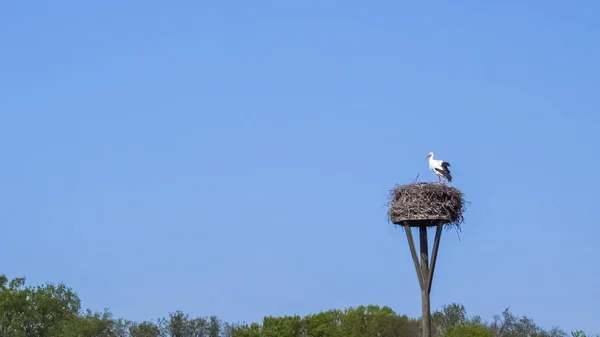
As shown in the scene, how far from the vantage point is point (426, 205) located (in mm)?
32594

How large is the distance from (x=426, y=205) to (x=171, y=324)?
51027 mm

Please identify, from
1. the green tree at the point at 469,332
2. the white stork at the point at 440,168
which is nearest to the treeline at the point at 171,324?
the green tree at the point at 469,332

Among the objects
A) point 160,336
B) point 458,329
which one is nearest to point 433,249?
A: point 458,329

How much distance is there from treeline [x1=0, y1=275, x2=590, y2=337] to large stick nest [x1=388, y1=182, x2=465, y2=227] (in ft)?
98.0

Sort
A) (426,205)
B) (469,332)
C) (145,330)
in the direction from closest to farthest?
(426,205) → (469,332) → (145,330)

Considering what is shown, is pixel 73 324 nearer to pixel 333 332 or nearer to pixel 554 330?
pixel 333 332

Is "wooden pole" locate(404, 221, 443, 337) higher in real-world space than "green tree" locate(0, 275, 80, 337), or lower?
lower

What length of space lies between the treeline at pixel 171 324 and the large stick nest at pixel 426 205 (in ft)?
98.0

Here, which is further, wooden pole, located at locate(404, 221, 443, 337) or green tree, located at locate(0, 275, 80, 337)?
green tree, located at locate(0, 275, 80, 337)

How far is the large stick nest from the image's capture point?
32625 mm

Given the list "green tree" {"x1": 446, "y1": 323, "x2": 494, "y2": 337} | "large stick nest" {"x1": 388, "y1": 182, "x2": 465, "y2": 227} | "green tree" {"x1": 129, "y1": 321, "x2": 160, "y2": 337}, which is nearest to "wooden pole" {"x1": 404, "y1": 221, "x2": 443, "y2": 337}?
"large stick nest" {"x1": 388, "y1": 182, "x2": 465, "y2": 227}

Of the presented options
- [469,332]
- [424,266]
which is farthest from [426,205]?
[469,332]

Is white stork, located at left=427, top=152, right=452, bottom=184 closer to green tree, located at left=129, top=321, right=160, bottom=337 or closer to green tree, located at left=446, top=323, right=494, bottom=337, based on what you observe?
A: green tree, located at left=446, top=323, right=494, bottom=337

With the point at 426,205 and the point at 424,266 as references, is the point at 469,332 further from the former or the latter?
the point at 426,205
